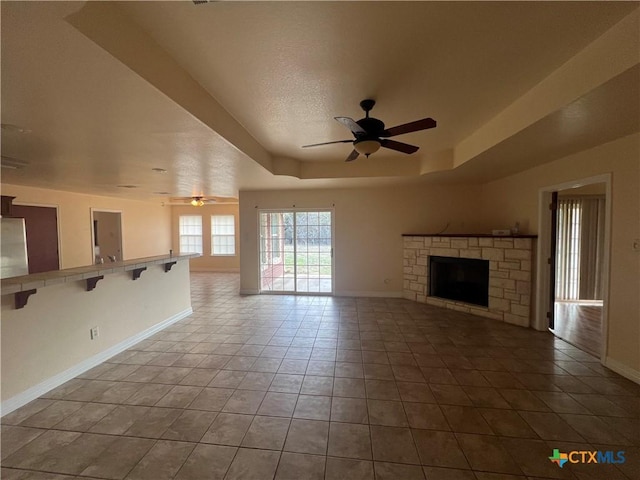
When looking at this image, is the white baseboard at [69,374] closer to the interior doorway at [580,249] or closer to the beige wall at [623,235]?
the beige wall at [623,235]

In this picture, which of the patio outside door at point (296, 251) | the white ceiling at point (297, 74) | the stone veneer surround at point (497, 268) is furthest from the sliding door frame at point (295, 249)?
the white ceiling at point (297, 74)

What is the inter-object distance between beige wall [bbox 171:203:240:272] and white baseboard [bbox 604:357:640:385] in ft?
29.9

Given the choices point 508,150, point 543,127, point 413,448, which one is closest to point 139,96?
point 413,448

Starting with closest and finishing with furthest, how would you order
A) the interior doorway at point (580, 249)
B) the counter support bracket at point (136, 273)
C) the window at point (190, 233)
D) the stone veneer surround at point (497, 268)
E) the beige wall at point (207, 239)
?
the counter support bracket at point (136, 273) → the stone veneer surround at point (497, 268) → the interior doorway at point (580, 249) → the beige wall at point (207, 239) → the window at point (190, 233)

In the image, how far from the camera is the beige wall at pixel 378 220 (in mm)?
5672

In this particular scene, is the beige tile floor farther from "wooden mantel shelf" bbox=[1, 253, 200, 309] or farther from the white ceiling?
the white ceiling

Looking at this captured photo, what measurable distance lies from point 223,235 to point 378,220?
6.16m

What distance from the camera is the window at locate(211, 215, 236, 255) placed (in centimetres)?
976

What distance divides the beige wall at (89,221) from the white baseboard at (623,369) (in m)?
9.34

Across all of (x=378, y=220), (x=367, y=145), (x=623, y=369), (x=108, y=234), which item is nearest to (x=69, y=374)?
(x=367, y=145)

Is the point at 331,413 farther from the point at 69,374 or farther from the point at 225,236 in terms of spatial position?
the point at 225,236

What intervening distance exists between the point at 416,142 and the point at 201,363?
3.95 meters

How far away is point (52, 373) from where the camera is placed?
2574 millimetres

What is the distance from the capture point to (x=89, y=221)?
6664mm
